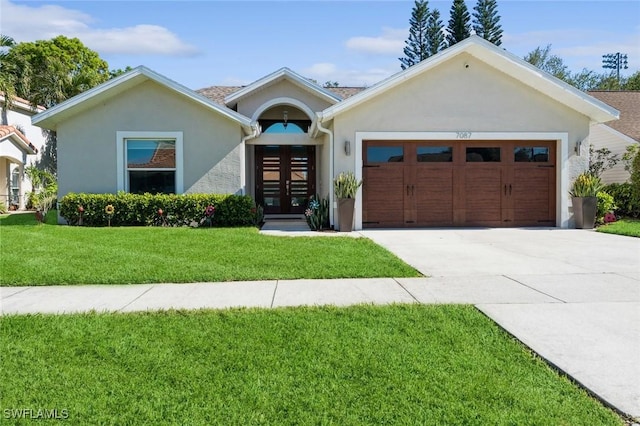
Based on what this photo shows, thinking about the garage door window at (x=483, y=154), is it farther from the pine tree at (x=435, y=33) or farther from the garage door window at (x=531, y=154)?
the pine tree at (x=435, y=33)

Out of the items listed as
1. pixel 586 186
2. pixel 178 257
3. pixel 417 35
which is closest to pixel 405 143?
pixel 586 186

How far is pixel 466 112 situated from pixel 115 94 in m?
10.3

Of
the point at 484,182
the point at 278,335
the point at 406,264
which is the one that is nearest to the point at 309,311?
the point at 278,335

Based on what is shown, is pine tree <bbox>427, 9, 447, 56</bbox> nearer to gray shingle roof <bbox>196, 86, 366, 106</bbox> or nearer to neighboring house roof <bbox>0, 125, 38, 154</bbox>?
gray shingle roof <bbox>196, 86, 366, 106</bbox>

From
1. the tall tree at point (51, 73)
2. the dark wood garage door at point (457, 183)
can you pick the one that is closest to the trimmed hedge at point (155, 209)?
the dark wood garage door at point (457, 183)

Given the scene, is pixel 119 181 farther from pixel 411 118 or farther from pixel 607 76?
pixel 607 76

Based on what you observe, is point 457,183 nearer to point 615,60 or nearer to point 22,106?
point 22,106

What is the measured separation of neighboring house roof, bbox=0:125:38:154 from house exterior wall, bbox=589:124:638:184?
25566 millimetres

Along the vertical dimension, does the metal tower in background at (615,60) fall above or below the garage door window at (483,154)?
above

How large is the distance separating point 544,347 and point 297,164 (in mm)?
13764

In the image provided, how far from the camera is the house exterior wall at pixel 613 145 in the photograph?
18.0 metres

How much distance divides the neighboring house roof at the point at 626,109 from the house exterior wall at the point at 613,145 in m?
0.40

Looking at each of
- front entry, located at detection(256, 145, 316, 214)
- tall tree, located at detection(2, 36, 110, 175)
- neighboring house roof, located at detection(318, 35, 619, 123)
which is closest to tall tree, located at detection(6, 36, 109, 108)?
tall tree, located at detection(2, 36, 110, 175)

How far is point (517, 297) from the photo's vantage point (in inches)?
210
